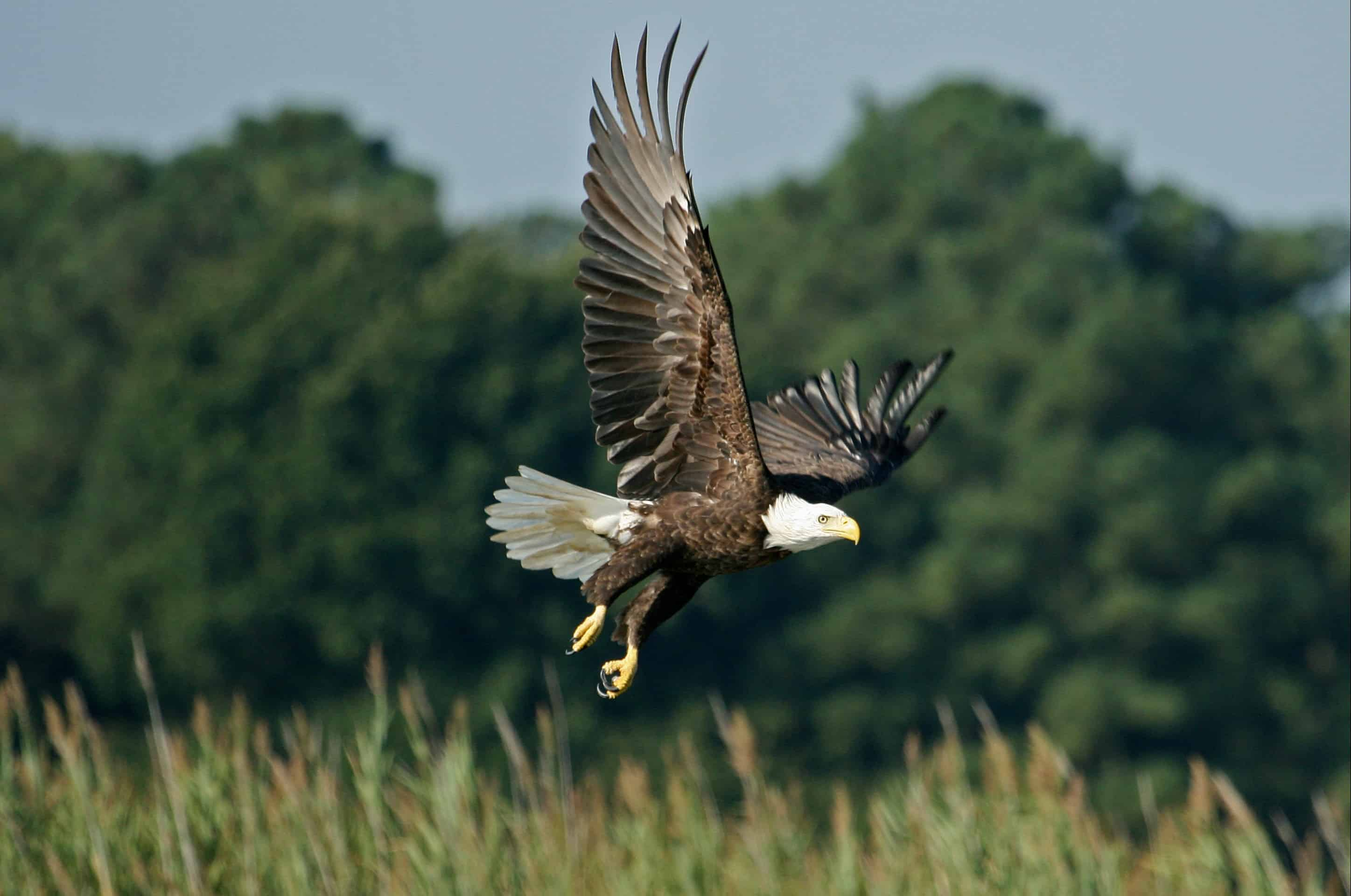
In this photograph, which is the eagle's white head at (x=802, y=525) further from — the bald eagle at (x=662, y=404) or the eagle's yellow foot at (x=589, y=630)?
the eagle's yellow foot at (x=589, y=630)

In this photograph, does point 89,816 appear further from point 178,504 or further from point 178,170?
point 178,170

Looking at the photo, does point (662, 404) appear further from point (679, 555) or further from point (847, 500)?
point (847, 500)

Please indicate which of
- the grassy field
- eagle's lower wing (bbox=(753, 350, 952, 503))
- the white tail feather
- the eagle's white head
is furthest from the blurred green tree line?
the eagle's white head

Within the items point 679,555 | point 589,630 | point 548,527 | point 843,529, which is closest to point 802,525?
point 843,529

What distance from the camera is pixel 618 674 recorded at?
699 cm

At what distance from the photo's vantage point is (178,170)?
140 ft

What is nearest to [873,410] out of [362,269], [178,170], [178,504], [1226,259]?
[178,504]

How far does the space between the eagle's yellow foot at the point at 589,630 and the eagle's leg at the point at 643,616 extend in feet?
0.29

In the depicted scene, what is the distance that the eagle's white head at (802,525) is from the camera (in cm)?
691

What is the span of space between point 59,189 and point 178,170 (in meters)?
3.40

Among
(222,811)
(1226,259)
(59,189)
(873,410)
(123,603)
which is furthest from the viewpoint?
(59,189)

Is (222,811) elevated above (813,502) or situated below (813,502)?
below

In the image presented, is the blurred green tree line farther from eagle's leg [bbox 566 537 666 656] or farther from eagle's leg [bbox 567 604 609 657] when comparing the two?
eagle's leg [bbox 567 604 609 657]

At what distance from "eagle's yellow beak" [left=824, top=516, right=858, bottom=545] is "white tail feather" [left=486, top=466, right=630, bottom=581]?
1.28m
